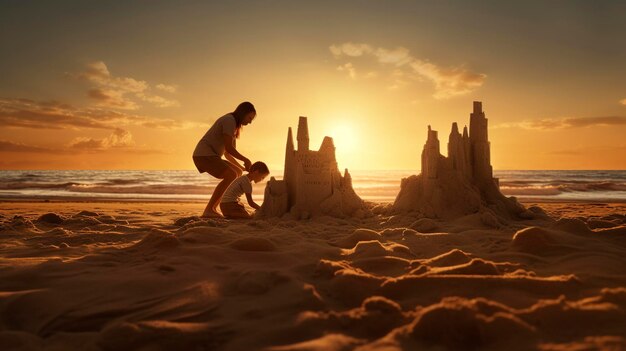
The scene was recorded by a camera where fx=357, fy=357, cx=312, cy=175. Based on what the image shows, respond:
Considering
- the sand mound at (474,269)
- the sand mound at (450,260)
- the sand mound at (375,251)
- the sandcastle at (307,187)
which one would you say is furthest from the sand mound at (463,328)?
the sandcastle at (307,187)

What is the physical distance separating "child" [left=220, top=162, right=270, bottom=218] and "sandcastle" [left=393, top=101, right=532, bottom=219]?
7.95ft

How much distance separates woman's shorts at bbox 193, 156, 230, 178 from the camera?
6.11 meters

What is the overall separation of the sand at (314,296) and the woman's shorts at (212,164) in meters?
2.91

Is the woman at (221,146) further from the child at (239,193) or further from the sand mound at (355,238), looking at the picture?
the sand mound at (355,238)

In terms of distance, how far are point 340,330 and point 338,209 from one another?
14.5 feet

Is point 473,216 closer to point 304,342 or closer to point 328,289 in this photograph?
point 328,289

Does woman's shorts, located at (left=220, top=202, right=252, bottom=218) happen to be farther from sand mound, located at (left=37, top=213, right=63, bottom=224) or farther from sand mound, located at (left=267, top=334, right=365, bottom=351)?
sand mound, located at (left=267, top=334, right=365, bottom=351)

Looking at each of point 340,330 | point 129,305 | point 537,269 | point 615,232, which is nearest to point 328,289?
point 340,330

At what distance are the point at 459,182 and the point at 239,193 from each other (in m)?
3.60

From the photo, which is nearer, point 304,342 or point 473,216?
point 304,342

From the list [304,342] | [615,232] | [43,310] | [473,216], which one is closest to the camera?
[304,342]

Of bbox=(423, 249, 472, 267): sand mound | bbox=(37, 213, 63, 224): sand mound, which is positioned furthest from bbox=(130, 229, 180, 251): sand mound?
bbox=(37, 213, 63, 224): sand mound

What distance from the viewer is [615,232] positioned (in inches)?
133

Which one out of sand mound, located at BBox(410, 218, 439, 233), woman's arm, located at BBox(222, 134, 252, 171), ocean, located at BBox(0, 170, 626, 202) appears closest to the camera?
sand mound, located at BBox(410, 218, 439, 233)
